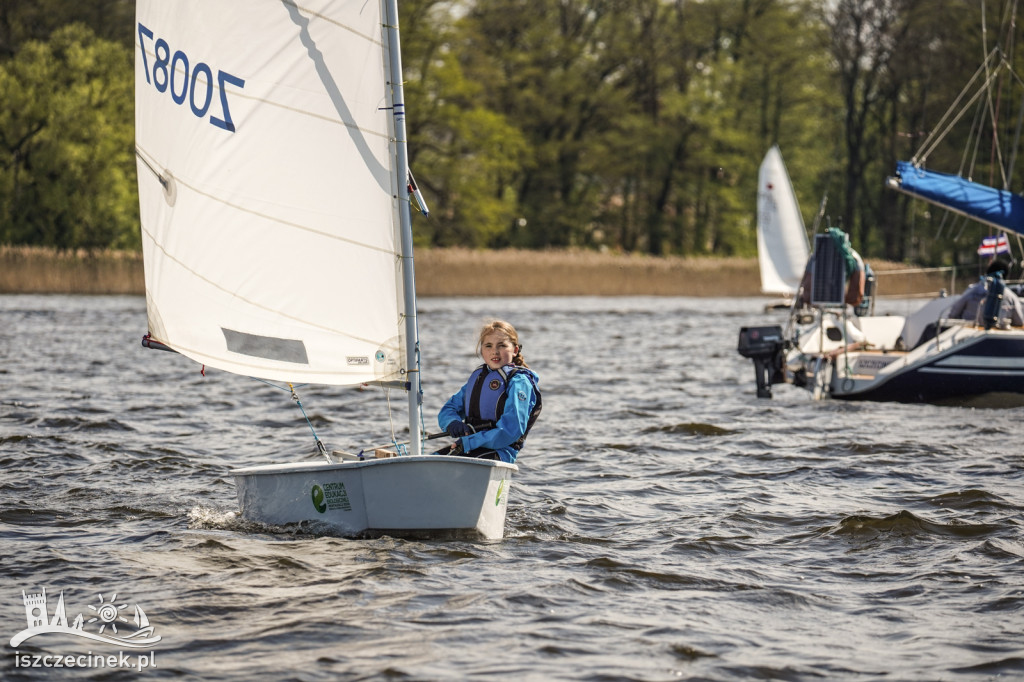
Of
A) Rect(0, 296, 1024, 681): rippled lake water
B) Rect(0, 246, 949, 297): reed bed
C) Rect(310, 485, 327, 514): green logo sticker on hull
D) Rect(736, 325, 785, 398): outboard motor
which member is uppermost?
Rect(0, 246, 949, 297): reed bed

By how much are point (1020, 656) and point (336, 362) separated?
393cm

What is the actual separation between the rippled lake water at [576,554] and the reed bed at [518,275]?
2001cm

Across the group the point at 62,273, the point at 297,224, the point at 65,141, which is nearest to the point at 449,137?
the point at 65,141

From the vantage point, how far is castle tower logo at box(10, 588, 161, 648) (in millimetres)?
5691

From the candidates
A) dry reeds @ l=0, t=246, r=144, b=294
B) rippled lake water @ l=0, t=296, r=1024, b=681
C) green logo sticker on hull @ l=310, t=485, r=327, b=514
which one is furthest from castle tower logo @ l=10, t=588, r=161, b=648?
dry reeds @ l=0, t=246, r=144, b=294

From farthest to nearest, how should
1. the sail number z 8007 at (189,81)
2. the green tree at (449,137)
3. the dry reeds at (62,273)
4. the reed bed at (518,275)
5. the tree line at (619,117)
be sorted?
the green tree at (449,137) < the tree line at (619,117) < the reed bed at (518,275) < the dry reeds at (62,273) < the sail number z 8007 at (189,81)

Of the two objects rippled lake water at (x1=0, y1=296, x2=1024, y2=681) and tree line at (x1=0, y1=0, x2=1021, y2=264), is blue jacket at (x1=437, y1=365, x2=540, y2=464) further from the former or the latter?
tree line at (x1=0, y1=0, x2=1021, y2=264)

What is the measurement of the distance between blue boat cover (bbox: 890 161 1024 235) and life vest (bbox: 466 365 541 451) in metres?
10.8

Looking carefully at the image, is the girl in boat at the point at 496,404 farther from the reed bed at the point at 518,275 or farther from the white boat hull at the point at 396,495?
the reed bed at the point at 518,275

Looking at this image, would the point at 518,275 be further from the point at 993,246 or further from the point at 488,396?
the point at 488,396

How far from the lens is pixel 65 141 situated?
132ft

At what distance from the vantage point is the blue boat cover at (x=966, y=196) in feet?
54.3

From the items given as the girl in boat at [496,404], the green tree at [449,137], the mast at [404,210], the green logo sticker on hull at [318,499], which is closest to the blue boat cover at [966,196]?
the girl in boat at [496,404]

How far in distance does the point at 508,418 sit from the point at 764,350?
8.76 m
